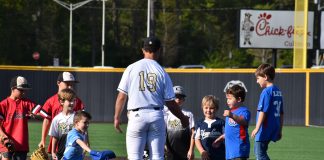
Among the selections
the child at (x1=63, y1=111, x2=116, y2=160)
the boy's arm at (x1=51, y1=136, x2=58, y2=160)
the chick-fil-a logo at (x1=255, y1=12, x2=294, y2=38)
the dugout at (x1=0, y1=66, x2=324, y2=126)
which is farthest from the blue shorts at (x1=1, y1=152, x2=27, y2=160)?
the chick-fil-a logo at (x1=255, y1=12, x2=294, y2=38)

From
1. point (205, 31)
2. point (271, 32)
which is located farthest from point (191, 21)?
point (271, 32)

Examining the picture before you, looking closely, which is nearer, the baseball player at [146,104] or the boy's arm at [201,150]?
the baseball player at [146,104]

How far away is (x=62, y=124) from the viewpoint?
1162 cm

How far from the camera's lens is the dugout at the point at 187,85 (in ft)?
97.0

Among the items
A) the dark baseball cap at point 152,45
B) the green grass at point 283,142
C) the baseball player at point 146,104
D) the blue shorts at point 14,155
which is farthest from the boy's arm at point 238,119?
the green grass at point 283,142

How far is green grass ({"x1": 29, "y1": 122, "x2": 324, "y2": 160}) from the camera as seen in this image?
1794 centimetres

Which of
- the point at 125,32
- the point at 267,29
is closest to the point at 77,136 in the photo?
the point at 267,29

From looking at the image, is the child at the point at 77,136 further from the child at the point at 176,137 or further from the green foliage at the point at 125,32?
the green foliage at the point at 125,32

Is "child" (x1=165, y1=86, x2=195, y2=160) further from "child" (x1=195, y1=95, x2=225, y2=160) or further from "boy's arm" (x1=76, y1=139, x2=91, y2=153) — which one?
"boy's arm" (x1=76, y1=139, x2=91, y2=153)

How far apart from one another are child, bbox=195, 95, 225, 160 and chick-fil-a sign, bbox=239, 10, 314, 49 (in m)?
29.1

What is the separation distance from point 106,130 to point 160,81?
598 inches

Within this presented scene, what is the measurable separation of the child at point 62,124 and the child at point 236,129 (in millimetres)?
2013

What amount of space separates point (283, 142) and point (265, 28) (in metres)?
19.9

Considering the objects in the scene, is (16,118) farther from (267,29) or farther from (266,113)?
(267,29)
